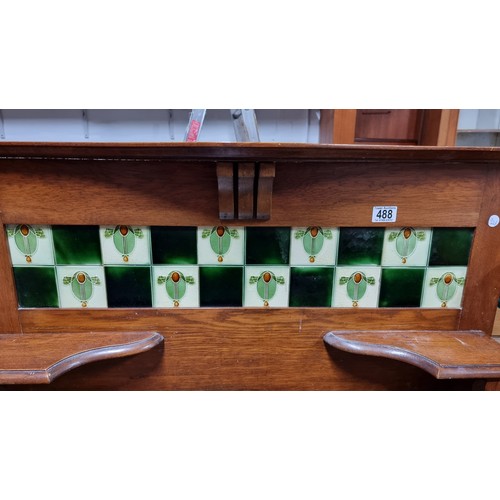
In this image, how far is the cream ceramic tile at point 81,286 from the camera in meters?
1.20

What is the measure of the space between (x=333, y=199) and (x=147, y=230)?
0.65 meters

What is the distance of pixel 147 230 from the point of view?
1163mm

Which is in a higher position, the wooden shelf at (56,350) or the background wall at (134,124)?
the background wall at (134,124)

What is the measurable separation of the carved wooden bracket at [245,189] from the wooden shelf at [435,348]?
54 centimetres

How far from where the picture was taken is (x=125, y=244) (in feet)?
3.85

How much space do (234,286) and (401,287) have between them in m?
0.62

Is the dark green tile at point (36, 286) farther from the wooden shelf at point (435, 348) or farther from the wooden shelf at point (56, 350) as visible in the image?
the wooden shelf at point (435, 348)

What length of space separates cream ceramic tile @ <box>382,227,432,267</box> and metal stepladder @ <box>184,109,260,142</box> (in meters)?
0.97

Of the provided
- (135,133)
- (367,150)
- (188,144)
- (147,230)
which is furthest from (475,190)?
(135,133)

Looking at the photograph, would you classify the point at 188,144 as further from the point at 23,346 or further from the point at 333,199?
the point at 23,346

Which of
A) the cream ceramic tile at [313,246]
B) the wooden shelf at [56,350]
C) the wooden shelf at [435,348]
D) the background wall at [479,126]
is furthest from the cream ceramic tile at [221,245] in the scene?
the background wall at [479,126]

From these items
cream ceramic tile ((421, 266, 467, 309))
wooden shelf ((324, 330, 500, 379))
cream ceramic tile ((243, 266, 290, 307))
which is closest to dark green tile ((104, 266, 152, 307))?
cream ceramic tile ((243, 266, 290, 307))

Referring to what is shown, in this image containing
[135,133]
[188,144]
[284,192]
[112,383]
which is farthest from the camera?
[135,133]

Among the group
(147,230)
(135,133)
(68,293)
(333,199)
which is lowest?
(68,293)
